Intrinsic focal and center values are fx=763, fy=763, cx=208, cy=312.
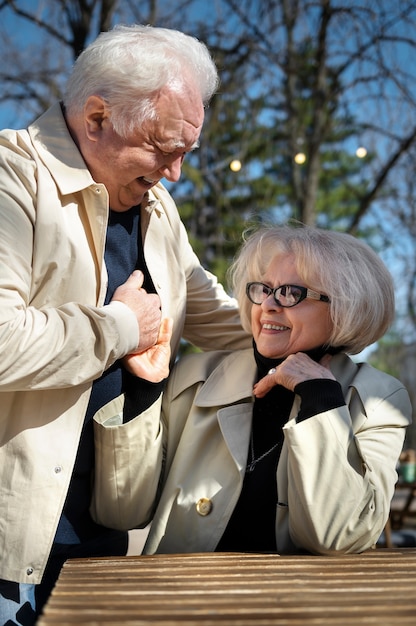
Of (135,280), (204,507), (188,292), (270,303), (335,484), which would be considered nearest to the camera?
(335,484)

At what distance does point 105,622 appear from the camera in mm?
1159

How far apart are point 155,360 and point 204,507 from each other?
1.34 ft

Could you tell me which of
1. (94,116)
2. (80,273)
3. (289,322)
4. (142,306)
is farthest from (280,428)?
(94,116)

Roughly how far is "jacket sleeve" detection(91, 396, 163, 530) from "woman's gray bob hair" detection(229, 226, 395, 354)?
56 centimetres

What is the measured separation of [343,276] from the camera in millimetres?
2145

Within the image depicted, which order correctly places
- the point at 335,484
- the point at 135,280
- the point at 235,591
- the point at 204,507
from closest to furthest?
1. the point at 235,591
2. the point at 335,484
3. the point at 204,507
4. the point at 135,280

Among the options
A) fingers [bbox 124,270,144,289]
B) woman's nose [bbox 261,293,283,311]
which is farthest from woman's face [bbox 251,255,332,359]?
fingers [bbox 124,270,144,289]

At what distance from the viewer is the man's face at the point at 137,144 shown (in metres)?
2.00

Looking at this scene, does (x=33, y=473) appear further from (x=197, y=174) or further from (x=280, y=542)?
(x=197, y=174)

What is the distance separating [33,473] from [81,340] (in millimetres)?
336

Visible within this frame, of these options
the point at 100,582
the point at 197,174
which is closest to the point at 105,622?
the point at 100,582

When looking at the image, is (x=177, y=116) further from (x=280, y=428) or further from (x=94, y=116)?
(x=280, y=428)

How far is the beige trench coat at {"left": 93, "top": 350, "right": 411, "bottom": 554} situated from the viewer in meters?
1.86

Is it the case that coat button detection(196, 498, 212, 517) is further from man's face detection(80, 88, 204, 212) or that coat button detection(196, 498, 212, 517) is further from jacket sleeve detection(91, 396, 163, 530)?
man's face detection(80, 88, 204, 212)
